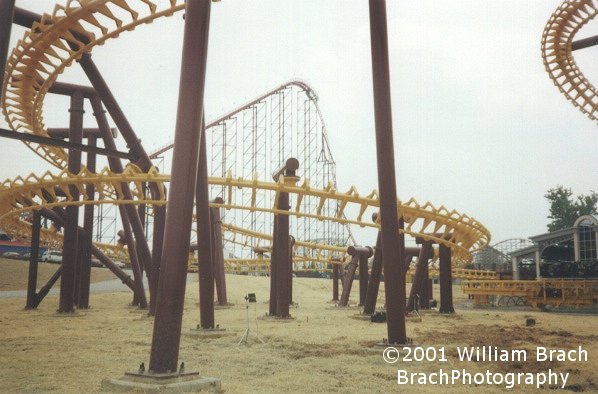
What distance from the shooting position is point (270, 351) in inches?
286

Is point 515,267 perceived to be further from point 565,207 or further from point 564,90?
point 565,207

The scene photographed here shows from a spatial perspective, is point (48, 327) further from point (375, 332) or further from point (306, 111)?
point (306, 111)

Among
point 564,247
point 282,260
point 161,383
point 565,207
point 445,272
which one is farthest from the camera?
point 565,207

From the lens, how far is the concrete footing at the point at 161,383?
4512 mm

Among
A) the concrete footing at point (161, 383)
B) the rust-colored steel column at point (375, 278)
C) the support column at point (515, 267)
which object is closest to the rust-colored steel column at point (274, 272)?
the rust-colored steel column at point (375, 278)

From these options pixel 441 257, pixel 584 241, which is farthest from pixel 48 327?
pixel 584 241

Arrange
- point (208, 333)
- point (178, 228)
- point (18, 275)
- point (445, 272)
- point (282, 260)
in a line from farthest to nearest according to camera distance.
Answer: point (18, 275) → point (445, 272) → point (282, 260) → point (208, 333) → point (178, 228)

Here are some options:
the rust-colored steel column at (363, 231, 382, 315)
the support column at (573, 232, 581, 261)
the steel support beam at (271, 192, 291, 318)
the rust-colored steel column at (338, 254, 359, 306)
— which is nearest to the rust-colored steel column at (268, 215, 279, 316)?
the steel support beam at (271, 192, 291, 318)

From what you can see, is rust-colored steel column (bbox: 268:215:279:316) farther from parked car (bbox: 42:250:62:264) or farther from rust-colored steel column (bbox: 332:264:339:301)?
parked car (bbox: 42:250:62:264)

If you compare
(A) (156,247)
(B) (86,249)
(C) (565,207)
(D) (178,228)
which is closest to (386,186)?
(D) (178,228)

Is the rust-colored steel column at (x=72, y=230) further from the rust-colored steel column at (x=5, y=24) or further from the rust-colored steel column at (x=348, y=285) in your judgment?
the rust-colored steel column at (x=348, y=285)

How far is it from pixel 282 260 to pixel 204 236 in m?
4.40

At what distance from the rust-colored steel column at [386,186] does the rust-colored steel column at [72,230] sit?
7.88 m

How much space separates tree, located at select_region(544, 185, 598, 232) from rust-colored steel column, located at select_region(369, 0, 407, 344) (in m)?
50.7
